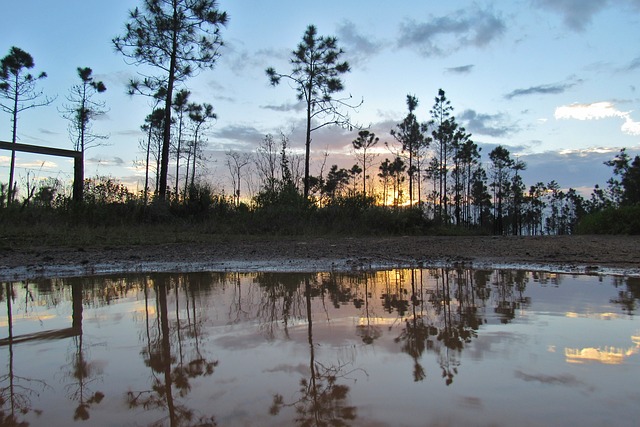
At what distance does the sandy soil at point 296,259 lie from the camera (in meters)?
5.80

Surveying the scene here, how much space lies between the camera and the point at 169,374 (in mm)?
2074

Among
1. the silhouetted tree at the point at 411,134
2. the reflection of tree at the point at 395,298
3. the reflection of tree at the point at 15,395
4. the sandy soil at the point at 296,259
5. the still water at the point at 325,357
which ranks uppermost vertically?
the silhouetted tree at the point at 411,134

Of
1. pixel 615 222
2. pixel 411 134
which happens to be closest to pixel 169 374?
pixel 615 222

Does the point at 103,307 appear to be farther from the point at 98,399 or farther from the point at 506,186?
the point at 506,186

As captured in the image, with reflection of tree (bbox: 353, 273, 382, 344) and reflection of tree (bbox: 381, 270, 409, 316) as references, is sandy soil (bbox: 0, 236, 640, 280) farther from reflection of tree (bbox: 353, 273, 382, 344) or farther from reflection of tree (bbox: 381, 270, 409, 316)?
reflection of tree (bbox: 353, 273, 382, 344)

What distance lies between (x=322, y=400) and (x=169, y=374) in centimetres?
78

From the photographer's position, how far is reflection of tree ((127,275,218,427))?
165 centimetres

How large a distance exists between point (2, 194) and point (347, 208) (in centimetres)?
1126

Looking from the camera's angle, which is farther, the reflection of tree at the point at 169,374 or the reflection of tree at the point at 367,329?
the reflection of tree at the point at 367,329

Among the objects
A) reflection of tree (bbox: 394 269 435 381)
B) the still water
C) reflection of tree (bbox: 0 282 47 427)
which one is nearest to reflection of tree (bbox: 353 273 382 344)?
the still water

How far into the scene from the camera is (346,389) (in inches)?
73.4

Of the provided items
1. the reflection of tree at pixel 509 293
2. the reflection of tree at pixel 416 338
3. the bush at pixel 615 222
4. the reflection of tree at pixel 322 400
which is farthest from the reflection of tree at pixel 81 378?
the bush at pixel 615 222

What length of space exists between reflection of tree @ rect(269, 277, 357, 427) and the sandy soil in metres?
3.79

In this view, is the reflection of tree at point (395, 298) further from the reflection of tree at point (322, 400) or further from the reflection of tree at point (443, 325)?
the reflection of tree at point (322, 400)
